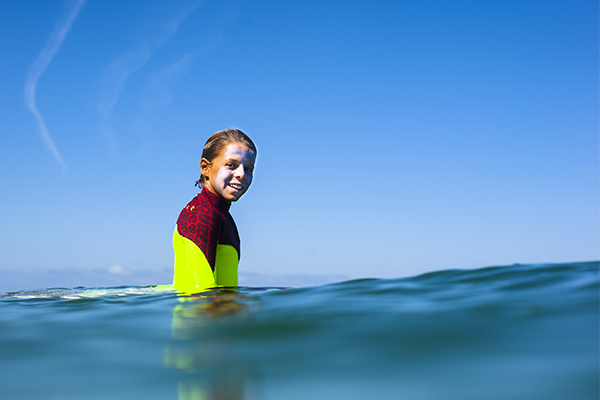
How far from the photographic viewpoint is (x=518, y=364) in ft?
6.26

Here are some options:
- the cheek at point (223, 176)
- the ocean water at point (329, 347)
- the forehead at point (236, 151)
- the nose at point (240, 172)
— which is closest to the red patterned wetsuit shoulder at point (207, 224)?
the cheek at point (223, 176)

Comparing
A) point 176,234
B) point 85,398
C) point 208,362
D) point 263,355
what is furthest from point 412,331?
point 176,234

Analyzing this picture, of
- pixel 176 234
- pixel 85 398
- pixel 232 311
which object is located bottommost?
pixel 85 398

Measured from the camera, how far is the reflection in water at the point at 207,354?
185cm

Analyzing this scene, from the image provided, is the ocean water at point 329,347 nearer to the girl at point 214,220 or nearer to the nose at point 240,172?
the girl at point 214,220

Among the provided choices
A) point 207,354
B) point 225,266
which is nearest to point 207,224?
point 225,266

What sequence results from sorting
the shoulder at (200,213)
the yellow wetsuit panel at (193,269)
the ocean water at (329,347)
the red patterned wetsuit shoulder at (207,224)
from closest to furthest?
the ocean water at (329,347) < the yellow wetsuit panel at (193,269) < the red patterned wetsuit shoulder at (207,224) < the shoulder at (200,213)

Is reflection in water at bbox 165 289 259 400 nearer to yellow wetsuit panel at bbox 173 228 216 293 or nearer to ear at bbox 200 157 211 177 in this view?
yellow wetsuit panel at bbox 173 228 216 293

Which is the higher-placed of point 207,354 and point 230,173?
point 230,173

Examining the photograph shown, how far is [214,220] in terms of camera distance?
464cm

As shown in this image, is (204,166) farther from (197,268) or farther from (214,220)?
(197,268)

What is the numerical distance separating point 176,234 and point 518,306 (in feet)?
10.3

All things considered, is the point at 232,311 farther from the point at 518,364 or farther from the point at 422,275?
the point at 422,275

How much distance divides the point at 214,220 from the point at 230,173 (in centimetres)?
61
